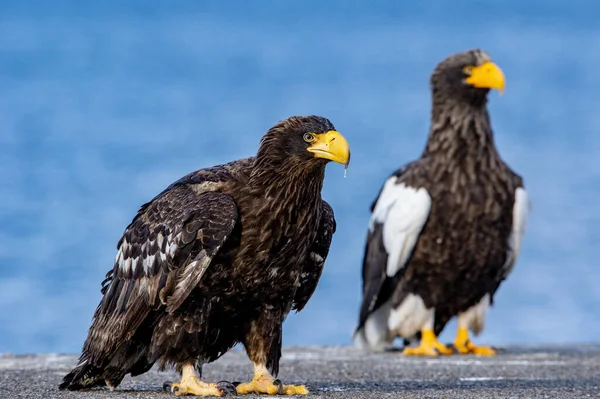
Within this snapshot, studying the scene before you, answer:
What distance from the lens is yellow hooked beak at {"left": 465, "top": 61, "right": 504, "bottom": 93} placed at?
42.5 ft

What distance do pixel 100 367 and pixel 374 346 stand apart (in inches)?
229

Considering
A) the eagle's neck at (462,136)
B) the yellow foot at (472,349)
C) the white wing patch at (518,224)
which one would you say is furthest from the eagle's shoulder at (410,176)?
the yellow foot at (472,349)

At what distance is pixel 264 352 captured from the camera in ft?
26.1

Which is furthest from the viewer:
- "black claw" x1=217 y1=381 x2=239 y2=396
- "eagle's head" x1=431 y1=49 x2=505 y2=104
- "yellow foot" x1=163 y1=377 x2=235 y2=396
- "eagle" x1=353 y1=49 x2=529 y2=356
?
"eagle's head" x1=431 y1=49 x2=505 y2=104

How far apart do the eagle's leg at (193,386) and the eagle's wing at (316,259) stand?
86cm

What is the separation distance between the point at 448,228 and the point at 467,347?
54.0 inches

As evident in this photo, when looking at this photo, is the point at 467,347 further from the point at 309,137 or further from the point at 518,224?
the point at 309,137

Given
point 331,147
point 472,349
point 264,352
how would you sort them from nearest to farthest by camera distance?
point 331,147 → point 264,352 → point 472,349

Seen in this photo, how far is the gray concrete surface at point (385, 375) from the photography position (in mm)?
8164

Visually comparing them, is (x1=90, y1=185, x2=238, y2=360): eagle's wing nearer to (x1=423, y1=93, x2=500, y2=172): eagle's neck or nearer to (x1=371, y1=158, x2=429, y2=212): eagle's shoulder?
(x1=371, y1=158, x2=429, y2=212): eagle's shoulder

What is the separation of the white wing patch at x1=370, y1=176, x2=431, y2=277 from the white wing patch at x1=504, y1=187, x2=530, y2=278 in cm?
97

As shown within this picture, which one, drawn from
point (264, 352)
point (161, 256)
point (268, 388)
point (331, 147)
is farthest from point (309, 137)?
point (268, 388)

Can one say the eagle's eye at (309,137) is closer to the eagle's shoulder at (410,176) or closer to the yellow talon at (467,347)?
the eagle's shoulder at (410,176)

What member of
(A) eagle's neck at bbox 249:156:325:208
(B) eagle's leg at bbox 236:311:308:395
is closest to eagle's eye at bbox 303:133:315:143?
(A) eagle's neck at bbox 249:156:325:208
